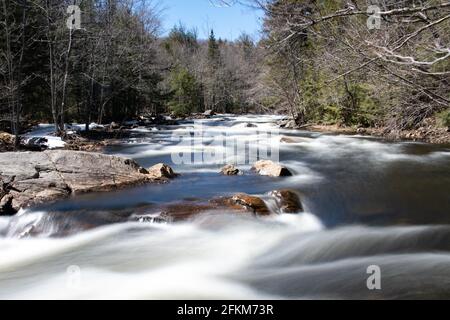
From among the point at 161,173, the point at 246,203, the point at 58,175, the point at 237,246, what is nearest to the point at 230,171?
the point at 161,173

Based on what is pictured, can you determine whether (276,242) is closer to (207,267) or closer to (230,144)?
(207,267)

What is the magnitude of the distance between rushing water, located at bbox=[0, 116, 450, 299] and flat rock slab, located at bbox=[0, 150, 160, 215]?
533 mm

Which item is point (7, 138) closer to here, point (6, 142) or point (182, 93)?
point (6, 142)

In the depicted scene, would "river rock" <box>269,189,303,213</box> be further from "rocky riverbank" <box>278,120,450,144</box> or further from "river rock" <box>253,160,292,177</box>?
"rocky riverbank" <box>278,120,450,144</box>

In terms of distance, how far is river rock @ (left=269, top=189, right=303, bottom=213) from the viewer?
8.52 meters

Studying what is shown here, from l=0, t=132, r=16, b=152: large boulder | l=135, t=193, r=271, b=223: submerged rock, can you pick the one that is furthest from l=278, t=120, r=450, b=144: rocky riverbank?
l=0, t=132, r=16, b=152: large boulder

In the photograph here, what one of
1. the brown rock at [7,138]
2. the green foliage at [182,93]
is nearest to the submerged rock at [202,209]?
the brown rock at [7,138]

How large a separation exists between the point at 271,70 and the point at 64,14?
1683 centimetres

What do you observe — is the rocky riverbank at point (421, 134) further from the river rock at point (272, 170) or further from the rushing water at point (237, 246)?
the rushing water at point (237, 246)

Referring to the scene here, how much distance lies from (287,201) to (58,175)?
5195 mm

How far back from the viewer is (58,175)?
10.0 m

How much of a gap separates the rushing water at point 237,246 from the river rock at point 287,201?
201 mm

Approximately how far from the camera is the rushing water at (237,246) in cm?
579
